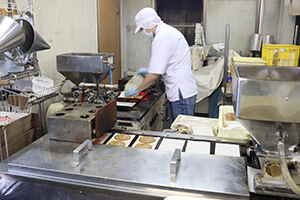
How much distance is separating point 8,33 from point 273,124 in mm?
1358

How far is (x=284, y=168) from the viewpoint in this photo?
0.96 metres

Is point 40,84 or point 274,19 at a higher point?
point 274,19

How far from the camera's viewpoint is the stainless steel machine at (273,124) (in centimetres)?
96

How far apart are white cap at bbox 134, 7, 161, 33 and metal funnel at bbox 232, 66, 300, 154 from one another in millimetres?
1727

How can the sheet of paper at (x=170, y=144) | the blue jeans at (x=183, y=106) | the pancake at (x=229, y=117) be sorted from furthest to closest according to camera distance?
the blue jeans at (x=183, y=106) < the pancake at (x=229, y=117) < the sheet of paper at (x=170, y=144)

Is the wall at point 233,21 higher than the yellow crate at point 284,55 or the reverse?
higher

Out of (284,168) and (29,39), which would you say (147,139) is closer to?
(284,168)

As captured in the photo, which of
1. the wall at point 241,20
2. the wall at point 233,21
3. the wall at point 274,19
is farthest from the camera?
the wall at point 233,21

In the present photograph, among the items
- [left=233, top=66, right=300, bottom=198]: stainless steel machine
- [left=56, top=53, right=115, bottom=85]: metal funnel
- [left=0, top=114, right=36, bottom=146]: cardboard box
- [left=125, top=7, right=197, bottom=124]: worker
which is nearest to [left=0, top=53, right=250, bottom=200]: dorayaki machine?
[left=233, top=66, right=300, bottom=198]: stainless steel machine

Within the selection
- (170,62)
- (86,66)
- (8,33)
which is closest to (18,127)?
(8,33)

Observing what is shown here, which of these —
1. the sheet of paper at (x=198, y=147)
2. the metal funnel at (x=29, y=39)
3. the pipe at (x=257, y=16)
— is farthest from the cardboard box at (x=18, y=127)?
the pipe at (x=257, y=16)

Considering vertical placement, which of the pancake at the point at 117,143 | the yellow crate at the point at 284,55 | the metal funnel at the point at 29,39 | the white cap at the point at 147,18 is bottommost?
the pancake at the point at 117,143

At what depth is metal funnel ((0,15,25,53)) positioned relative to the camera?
1.38 metres

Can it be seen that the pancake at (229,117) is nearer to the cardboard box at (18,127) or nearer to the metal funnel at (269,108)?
the metal funnel at (269,108)
